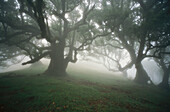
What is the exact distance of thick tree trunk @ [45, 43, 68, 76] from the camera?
16911 millimetres

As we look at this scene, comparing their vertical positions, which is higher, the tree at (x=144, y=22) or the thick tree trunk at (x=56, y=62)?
the tree at (x=144, y=22)

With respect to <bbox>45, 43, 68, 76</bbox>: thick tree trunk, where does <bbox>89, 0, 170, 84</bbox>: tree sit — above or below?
above

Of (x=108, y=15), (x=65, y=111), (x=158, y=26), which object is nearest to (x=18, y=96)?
(x=65, y=111)

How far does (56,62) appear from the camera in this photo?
17.1 metres

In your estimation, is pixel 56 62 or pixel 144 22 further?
pixel 56 62

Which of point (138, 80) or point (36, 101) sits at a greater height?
point (36, 101)

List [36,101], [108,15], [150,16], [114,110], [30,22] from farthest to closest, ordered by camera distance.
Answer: [30,22] < [108,15] < [150,16] < [36,101] < [114,110]

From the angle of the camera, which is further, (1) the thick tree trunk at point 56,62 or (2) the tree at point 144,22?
(1) the thick tree trunk at point 56,62

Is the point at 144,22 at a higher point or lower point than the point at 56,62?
higher

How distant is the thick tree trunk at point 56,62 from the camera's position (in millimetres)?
16911

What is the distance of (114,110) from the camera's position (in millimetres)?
6301

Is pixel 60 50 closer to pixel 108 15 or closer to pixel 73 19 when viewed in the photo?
pixel 73 19

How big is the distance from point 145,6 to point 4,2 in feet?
85.4

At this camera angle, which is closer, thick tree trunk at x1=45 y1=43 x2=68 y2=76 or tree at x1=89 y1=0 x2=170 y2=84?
tree at x1=89 y1=0 x2=170 y2=84
